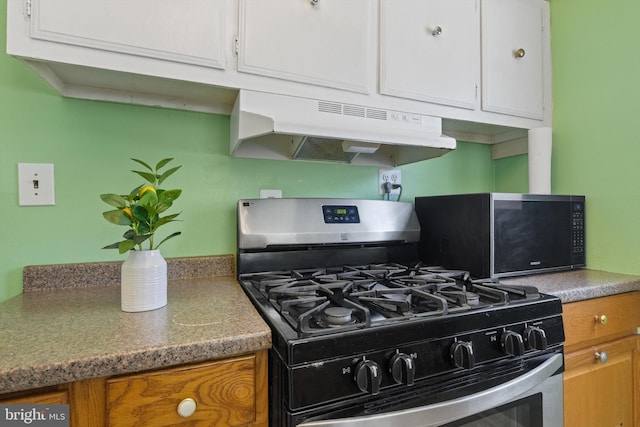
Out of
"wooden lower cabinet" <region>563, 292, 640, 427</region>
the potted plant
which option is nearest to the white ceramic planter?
the potted plant

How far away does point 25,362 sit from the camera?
0.53m

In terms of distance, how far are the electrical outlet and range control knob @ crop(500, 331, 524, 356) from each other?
0.84 meters

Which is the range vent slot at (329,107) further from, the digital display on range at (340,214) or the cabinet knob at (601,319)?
the cabinet knob at (601,319)

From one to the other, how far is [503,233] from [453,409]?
0.73 metres

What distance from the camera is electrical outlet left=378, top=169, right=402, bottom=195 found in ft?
4.98

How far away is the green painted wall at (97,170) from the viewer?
100 centimetres

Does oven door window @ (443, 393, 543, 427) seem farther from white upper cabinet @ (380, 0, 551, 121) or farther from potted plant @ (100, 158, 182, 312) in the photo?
white upper cabinet @ (380, 0, 551, 121)

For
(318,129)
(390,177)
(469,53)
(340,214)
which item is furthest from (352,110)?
Result: (469,53)

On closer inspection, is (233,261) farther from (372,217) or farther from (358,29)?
(358,29)

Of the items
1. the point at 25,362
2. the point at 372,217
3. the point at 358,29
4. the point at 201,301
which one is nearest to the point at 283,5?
the point at 358,29

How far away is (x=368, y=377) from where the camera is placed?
2.13 ft

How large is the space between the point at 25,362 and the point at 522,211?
1501mm

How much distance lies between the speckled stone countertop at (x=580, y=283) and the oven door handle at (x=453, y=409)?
0.27 metres

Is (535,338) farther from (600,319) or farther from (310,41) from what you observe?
(310,41)
